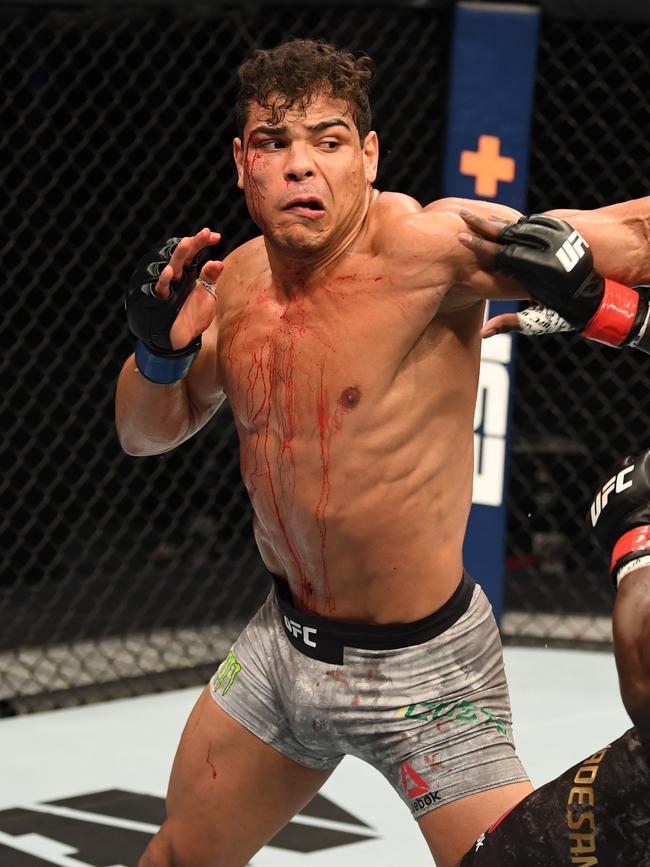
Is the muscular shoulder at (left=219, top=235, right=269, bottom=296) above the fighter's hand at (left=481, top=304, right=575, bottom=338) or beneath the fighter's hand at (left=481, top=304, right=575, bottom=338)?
above

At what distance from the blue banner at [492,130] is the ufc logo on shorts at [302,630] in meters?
2.18

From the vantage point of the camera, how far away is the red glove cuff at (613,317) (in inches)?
71.0

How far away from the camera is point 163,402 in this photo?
2094 mm

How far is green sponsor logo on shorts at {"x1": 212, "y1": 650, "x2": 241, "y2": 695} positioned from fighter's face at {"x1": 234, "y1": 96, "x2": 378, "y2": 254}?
2.05ft

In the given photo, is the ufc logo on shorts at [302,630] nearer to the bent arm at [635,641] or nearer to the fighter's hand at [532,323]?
the fighter's hand at [532,323]

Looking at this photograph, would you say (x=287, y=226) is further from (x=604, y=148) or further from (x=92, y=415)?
(x=604, y=148)

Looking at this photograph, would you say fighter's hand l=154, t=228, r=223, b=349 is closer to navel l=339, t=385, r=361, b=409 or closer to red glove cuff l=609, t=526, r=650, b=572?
navel l=339, t=385, r=361, b=409

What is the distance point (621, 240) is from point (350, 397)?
1.39 ft

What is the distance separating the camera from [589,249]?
179 centimetres

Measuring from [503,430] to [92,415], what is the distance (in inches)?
63.2

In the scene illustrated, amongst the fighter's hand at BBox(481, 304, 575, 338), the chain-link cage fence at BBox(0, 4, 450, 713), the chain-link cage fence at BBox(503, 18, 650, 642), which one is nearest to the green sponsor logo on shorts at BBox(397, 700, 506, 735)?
the fighter's hand at BBox(481, 304, 575, 338)

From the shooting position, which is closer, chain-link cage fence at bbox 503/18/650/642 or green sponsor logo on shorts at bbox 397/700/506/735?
green sponsor logo on shorts at bbox 397/700/506/735

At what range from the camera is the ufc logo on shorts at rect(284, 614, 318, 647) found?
1993 mm

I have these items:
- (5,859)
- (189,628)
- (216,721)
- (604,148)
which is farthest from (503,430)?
(216,721)
